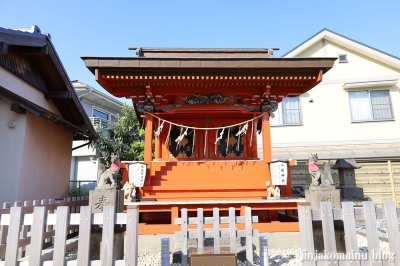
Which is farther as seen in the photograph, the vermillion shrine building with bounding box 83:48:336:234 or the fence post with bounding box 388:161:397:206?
the fence post with bounding box 388:161:397:206

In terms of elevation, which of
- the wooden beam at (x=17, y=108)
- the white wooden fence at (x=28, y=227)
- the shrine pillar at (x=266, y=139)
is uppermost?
the wooden beam at (x=17, y=108)

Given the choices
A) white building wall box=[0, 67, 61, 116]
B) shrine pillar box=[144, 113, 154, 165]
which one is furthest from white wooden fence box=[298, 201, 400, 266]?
white building wall box=[0, 67, 61, 116]

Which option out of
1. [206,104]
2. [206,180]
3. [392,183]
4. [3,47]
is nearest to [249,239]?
[206,180]

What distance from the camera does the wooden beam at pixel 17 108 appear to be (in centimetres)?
768

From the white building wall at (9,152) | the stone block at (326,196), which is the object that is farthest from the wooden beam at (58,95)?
the stone block at (326,196)

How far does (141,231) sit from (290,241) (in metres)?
3.48

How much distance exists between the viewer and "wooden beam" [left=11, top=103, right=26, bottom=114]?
7.68 metres

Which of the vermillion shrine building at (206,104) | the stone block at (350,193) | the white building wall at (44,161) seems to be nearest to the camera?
the vermillion shrine building at (206,104)

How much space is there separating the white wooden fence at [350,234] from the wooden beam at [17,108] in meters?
8.25

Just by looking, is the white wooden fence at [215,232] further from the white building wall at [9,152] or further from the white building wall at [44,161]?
the white building wall at [44,161]

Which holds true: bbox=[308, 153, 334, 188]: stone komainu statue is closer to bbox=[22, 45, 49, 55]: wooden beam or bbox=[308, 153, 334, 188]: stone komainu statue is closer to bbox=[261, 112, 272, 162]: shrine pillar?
bbox=[261, 112, 272, 162]: shrine pillar

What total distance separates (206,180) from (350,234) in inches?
180

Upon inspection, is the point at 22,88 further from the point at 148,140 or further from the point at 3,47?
the point at 148,140

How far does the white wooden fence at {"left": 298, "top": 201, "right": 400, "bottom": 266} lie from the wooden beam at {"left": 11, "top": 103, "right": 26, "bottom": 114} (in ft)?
27.1
